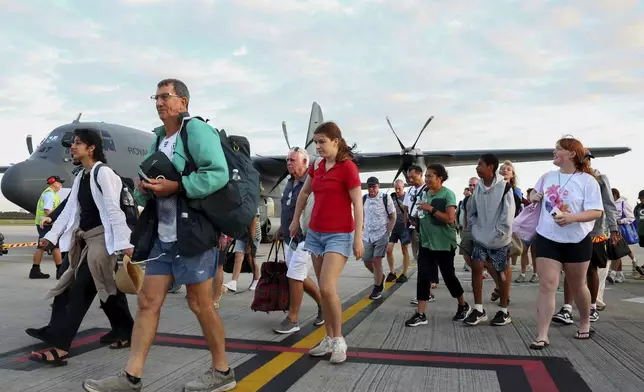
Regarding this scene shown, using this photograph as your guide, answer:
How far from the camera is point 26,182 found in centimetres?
1144

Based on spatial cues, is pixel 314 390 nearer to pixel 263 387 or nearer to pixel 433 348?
pixel 263 387

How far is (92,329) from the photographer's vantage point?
4863 mm

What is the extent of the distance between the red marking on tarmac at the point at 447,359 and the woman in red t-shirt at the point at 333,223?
13.0 inches

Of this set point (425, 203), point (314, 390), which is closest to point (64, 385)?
point (314, 390)

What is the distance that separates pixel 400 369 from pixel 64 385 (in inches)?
86.9

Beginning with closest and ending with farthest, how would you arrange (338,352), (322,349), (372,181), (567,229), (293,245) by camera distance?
(338,352) → (322,349) → (567,229) → (293,245) → (372,181)

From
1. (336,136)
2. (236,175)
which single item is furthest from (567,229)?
(236,175)

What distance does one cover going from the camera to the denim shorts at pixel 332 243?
13.2 feet

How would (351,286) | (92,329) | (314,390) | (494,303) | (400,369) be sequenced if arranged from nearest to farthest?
(314,390)
(400,369)
(92,329)
(494,303)
(351,286)

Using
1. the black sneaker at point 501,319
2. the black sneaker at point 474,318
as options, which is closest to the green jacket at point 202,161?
the black sneaker at point 474,318

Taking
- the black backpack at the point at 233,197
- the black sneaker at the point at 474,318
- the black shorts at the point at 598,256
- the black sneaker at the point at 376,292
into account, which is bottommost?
the black sneaker at the point at 376,292

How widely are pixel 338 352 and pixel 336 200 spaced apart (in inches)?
46.3

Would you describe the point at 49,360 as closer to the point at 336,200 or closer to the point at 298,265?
the point at 298,265

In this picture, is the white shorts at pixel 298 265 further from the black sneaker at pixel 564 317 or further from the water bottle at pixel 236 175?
the black sneaker at pixel 564 317
